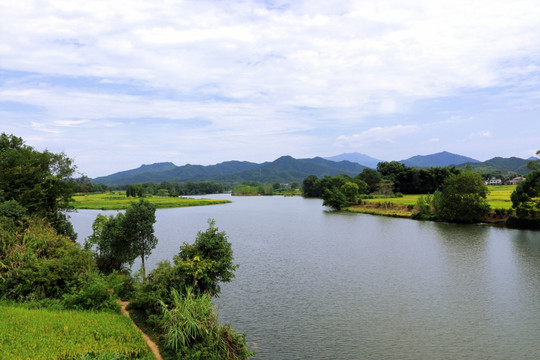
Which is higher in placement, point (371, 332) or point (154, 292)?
point (154, 292)

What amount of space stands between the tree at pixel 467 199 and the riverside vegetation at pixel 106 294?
42613 millimetres

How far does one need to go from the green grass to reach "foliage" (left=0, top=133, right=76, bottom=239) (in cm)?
1452

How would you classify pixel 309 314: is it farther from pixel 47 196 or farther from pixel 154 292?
pixel 47 196

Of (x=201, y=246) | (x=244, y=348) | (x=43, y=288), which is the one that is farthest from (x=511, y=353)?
(x=43, y=288)

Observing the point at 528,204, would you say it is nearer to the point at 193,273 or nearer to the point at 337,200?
the point at 337,200

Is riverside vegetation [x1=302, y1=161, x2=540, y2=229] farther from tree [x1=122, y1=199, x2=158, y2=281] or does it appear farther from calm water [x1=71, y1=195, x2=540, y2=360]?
tree [x1=122, y1=199, x2=158, y2=281]

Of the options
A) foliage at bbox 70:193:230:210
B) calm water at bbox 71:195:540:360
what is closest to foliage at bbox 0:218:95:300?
calm water at bbox 71:195:540:360

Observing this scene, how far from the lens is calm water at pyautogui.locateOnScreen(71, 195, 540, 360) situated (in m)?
13.7

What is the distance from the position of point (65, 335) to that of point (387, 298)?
15.0 metres

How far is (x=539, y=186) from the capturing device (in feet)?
136

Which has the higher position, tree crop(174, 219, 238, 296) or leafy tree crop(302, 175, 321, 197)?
leafy tree crop(302, 175, 321, 197)

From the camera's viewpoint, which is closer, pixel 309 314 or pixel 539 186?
pixel 309 314

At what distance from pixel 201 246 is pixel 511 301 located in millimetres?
16055

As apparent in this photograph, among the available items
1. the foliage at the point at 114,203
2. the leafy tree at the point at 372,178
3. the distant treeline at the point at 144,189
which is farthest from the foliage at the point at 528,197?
the foliage at the point at 114,203
